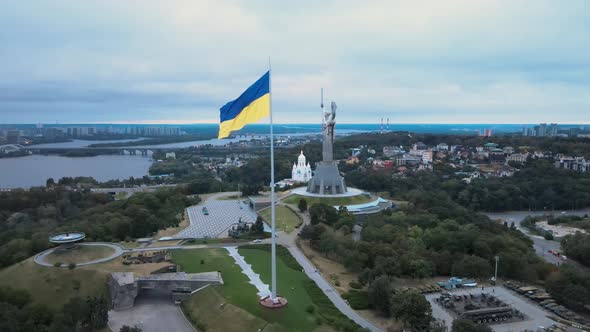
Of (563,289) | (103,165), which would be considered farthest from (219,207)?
(103,165)

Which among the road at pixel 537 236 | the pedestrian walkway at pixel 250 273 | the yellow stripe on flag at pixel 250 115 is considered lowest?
the road at pixel 537 236

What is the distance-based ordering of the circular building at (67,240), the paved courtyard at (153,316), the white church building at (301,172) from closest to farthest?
the paved courtyard at (153,316), the circular building at (67,240), the white church building at (301,172)

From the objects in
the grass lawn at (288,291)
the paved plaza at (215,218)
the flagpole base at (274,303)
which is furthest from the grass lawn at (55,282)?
the paved plaza at (215,218)

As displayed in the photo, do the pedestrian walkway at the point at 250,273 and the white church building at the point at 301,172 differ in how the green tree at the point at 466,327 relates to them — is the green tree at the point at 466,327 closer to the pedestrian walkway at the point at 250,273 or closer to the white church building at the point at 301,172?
the pedestrian walkway at the point at 250,273

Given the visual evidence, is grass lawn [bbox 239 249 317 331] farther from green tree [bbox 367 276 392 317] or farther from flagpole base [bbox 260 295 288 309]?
green tree [bbox 367 276 392 317]

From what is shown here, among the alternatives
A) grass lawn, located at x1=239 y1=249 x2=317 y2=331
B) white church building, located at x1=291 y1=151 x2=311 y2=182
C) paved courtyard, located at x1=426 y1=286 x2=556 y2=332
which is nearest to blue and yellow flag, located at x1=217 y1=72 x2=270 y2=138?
grass lawn, located at x1=239 y1=249 x2=317 y2=331

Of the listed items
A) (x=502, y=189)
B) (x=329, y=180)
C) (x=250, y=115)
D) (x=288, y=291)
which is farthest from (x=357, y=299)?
(x=502, y=189)
